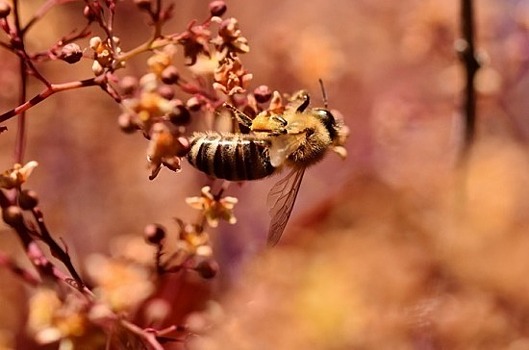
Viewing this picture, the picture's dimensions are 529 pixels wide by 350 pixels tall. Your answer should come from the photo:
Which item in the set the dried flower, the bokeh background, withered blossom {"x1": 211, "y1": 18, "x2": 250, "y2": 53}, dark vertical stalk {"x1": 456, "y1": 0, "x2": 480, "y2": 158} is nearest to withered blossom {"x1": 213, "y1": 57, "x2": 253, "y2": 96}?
withered blossom {"x1": 211, "y1": 18, "x2": 250, "y2": 53}

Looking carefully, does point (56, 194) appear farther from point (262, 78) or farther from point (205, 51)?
point (205, 51)

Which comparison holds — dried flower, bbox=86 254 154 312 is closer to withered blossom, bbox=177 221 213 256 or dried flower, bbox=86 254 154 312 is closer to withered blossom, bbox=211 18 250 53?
withered blossom, bbox=177 221 213 256

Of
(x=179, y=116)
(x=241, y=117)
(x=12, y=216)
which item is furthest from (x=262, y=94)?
(x=12, y=216)

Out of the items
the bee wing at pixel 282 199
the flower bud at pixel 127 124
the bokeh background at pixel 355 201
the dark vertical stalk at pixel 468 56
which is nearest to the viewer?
the flower bud at pixel 127 124

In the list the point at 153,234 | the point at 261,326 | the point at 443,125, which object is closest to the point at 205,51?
the point at 153,234

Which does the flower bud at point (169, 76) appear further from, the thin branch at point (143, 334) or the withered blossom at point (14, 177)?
the thin branch at point (143, 334)

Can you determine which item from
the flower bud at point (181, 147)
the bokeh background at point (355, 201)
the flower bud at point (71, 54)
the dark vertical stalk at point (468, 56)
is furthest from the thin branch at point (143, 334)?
the dark vertical stalk at point (468, 56)

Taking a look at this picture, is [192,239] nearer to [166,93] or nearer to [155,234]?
[155,234]
